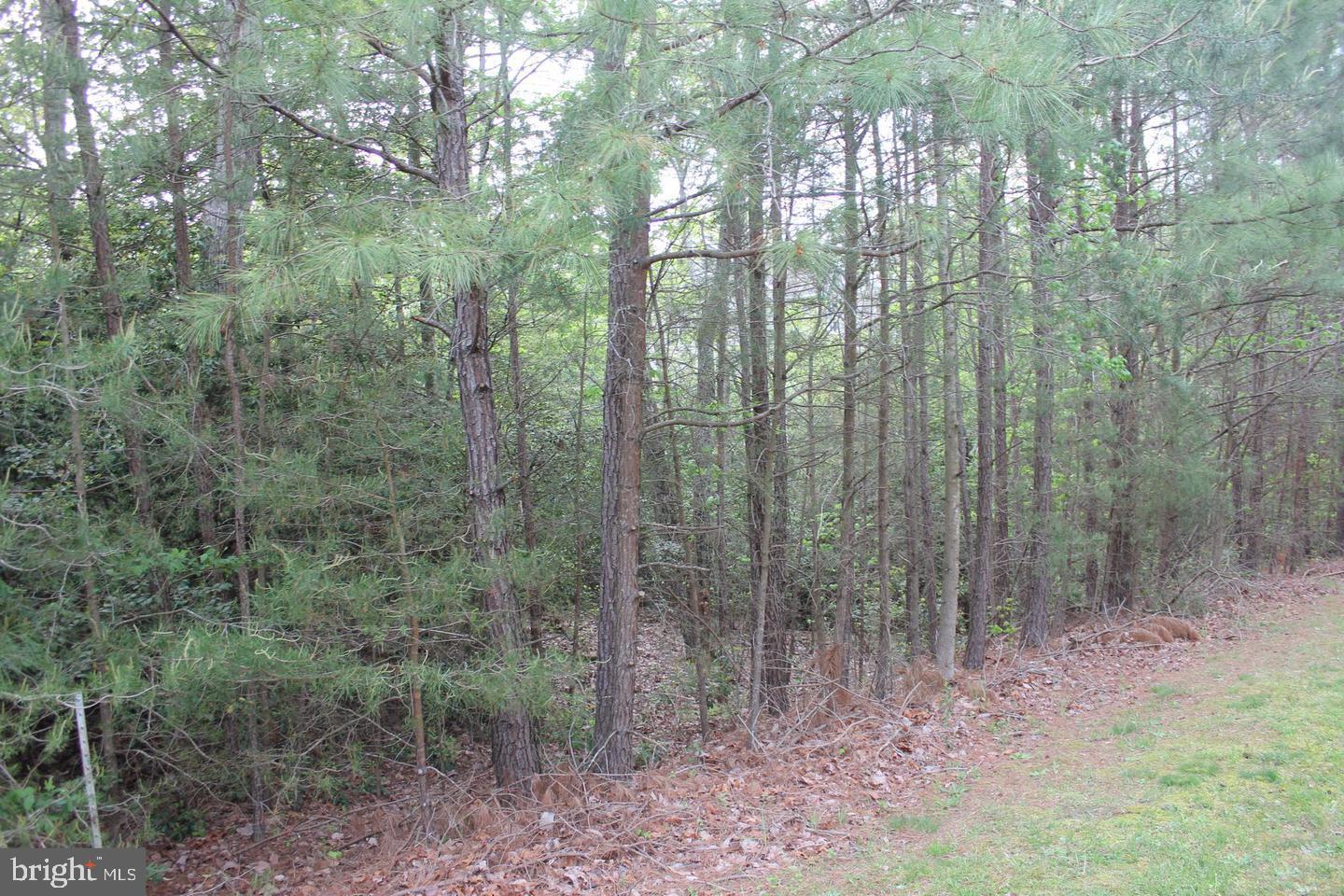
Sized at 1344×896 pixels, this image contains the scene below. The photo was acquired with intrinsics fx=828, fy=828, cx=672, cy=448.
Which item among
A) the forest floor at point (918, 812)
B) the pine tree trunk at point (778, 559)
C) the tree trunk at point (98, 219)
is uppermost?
the tree trunk at point (98, 219)

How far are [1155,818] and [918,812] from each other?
4.53 ft

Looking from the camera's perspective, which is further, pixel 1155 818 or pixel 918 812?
pixel 918 812

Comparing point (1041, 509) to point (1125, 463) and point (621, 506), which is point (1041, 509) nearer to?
point (1125, 463)

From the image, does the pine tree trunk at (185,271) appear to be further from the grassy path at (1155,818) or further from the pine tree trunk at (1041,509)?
the pine tree trunk at (1041,509)

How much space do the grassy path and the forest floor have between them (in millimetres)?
18

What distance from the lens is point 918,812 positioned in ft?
18.0

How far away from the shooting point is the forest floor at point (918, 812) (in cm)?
447

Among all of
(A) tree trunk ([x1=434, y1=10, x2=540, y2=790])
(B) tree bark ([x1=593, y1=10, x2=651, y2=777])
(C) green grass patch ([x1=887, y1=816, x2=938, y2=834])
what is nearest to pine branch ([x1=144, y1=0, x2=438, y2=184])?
(A) tree trunk ([x1=434, y1=10, x2=540, y2=790])

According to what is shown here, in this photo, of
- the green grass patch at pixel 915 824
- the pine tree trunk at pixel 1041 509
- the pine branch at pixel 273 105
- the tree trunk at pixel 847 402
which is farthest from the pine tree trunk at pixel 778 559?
the pine branch at pixel 273 105

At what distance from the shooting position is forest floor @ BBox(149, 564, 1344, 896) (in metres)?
4.47

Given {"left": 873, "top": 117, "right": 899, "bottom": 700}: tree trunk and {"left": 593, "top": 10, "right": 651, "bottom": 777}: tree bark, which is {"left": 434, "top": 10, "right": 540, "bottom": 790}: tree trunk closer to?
{"left": 593, "top": 10, "right": 651, "bottom": 777}: tree bark

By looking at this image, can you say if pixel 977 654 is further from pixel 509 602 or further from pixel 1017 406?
pixel 509 602

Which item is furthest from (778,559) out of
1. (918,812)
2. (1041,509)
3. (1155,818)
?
(1041,509)

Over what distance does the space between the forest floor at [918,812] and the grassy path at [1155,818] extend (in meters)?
0.02
